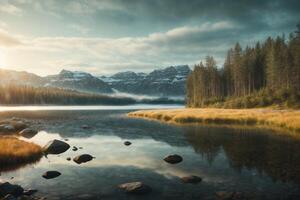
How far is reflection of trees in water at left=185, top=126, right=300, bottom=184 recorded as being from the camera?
23.0m

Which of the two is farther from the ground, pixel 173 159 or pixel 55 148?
pixel 55 148

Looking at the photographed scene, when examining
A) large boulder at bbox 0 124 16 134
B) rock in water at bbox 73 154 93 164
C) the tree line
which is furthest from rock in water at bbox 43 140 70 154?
the tree line

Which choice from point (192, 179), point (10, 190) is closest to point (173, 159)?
point (192, 179)

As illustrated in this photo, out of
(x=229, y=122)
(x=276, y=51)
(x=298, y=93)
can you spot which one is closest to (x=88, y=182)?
(x=229, y=122)

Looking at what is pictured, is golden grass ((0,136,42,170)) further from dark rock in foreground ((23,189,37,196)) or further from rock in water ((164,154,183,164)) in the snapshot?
rock in water ((164,154,183,164))

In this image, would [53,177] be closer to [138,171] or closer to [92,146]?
[138,171]

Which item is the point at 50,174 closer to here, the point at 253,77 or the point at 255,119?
the point at 255,119

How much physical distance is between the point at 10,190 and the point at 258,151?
23.1 metres

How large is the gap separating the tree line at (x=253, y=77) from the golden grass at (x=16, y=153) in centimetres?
6395

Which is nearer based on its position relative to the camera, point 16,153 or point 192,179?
point 192,179

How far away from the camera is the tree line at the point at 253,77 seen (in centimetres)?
8712

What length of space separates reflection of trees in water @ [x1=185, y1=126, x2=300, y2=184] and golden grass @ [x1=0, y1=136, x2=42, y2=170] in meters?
16.2

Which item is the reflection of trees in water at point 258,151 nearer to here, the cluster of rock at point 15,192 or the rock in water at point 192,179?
the rock in water at point 192,179

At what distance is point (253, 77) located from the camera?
112m
